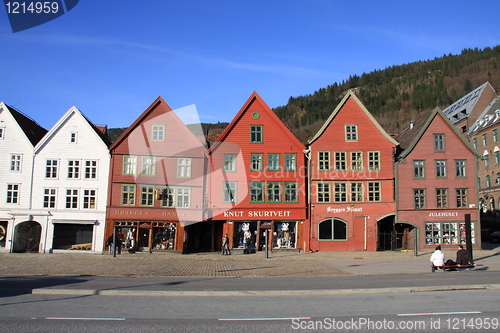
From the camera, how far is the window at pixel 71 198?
34969mm

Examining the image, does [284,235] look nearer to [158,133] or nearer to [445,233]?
[445,233]

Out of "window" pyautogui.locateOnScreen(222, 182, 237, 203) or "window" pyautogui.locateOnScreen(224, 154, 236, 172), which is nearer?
"window" pyautogui.locateOnScreen(222, 182, 237, 203)

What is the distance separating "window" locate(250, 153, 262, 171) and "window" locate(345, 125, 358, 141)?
7.90 m

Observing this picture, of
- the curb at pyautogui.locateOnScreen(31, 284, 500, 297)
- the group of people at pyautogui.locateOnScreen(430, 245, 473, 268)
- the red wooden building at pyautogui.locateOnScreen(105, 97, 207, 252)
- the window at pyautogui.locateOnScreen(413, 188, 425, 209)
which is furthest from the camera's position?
the window at pyautogui.locateOnScreen(413, 188, 425, 209)

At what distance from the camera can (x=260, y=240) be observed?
3525 cm

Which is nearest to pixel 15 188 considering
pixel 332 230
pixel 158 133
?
pixel 158 133

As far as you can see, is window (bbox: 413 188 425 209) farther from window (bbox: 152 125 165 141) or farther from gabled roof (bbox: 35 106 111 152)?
gabled roof (bbox: 35 106 111 152)

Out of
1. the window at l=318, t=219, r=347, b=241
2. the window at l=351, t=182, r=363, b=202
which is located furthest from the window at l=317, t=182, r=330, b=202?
the window at l=351, t=182, r=363, b=202

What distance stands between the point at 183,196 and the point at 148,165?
407 centimetres

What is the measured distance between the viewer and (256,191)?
35.5 m

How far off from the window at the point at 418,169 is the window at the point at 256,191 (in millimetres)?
13339

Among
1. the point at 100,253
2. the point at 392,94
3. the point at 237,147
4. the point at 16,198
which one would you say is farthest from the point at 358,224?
the point at 392,94

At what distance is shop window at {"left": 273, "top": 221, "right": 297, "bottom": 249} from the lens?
115 ft

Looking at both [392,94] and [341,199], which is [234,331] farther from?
[392,94]
